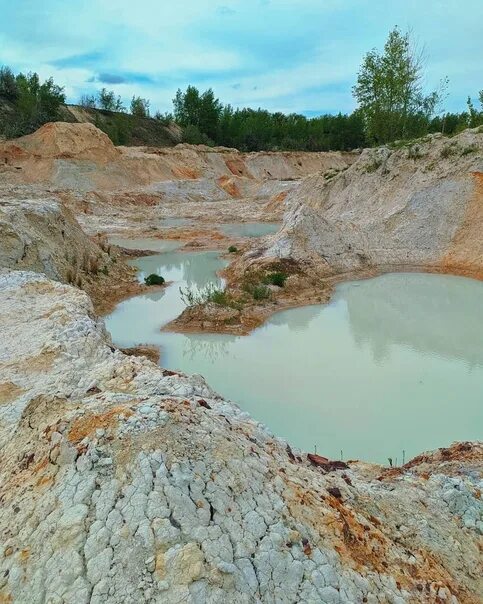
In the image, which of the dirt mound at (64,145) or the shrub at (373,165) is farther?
the dirt mound at (64,145)

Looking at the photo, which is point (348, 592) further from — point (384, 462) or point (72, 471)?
point (384, 462)

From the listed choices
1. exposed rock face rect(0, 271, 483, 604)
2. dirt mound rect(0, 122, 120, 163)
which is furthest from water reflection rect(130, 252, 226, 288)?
dirt mound rect(0, 122, 120, 163)

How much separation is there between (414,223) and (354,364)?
39.0 ft

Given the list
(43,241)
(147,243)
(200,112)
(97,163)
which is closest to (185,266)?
(147,243)

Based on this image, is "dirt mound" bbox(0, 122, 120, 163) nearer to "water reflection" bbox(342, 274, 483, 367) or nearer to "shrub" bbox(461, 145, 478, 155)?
"shrub" bbox(461, 145, 478, 155)

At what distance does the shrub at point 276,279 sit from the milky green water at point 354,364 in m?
1.66

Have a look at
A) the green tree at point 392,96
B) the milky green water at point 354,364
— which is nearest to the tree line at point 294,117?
the green tree at point 392,96

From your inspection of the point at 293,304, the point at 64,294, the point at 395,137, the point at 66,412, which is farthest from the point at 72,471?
the point at 395,137

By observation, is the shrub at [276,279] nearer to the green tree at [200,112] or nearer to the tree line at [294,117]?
the tree line at [294,117]

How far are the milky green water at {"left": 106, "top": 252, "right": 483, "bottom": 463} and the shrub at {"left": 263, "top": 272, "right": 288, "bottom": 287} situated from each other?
1.66 metres

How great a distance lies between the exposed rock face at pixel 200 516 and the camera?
321 centimetres

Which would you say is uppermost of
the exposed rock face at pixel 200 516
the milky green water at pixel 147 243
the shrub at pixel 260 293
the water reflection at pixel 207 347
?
the exposed rock face at pixel 200 516

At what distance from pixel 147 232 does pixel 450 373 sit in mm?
20762

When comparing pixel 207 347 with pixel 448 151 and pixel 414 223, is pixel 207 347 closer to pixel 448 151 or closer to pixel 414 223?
pixel 414 223
